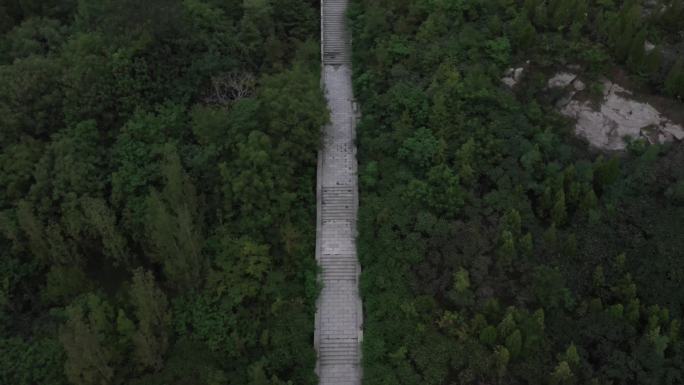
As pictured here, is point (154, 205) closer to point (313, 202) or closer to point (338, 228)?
point (313, 202)

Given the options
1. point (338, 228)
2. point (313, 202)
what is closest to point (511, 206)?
point (338, 228)

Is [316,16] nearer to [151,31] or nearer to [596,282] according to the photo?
[151,31]

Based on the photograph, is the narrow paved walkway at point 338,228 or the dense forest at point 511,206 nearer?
the dense forest at point 511,206

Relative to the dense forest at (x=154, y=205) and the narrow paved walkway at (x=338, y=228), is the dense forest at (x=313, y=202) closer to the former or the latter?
the dense forest at (x=154, y=205)

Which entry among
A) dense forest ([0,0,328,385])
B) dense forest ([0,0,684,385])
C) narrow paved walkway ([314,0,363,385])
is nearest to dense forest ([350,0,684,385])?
dense forest ([0,0,684,385])

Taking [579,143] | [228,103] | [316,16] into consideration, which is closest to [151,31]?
[228,103]

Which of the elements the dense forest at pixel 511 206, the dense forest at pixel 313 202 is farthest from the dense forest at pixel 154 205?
the dense forest at pixel 511 206
